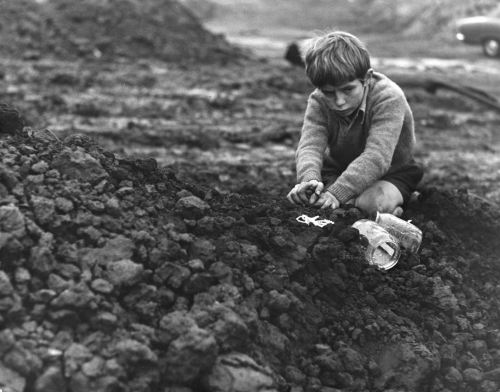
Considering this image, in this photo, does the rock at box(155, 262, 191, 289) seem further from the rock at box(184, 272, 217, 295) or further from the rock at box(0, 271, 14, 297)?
the rock at box(0, 271, 14, 297)

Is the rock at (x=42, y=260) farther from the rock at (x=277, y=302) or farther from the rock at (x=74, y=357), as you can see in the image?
the rock at (x=277, y=302)

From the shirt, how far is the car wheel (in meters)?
11.1

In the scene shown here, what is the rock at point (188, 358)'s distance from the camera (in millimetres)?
2562

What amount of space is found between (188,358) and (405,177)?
2140mm

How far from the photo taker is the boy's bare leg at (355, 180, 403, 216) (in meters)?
4.13

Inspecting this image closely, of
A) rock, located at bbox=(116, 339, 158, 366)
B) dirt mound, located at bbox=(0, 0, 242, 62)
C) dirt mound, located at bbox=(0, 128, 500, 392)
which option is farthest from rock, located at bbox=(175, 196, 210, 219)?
dirt mound, located at bbox=(0, 0, 242, 62)

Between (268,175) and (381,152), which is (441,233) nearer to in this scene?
(381,152)

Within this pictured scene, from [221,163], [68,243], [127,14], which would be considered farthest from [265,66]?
[68,243]

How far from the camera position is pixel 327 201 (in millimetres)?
3910

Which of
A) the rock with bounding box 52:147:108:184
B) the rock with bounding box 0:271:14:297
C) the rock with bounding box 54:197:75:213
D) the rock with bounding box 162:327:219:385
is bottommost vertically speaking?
the rock with bounding box 162:327:219:385

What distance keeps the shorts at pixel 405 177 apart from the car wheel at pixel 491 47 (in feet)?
35.9

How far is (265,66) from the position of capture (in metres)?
11.0

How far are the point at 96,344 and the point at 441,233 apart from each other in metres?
2.03

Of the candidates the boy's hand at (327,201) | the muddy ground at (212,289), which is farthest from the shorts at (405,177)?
the boy's hand at (327,201)
